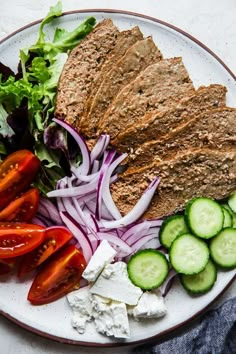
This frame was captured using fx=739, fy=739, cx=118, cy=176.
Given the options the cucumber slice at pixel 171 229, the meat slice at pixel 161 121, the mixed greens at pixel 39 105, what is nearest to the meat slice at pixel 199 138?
the meat slice at pixel 161 121

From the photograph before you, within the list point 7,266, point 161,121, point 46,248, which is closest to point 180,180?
point 161,121

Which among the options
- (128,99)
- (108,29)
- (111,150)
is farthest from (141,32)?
(111,150)

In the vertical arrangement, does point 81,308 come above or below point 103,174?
below

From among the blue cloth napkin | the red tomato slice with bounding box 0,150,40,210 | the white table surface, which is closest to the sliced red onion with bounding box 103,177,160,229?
the red tomato slice with bounding box 0,150,40,210

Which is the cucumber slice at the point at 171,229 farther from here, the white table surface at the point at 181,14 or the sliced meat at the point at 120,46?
the white table surface at the point at 181,14

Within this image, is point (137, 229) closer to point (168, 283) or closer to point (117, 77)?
point (168, 283)

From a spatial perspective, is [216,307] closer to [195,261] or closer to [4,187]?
[195,261]

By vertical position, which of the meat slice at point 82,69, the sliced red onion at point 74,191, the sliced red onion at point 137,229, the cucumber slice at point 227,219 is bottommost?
the cucumber slice at point 227,219
